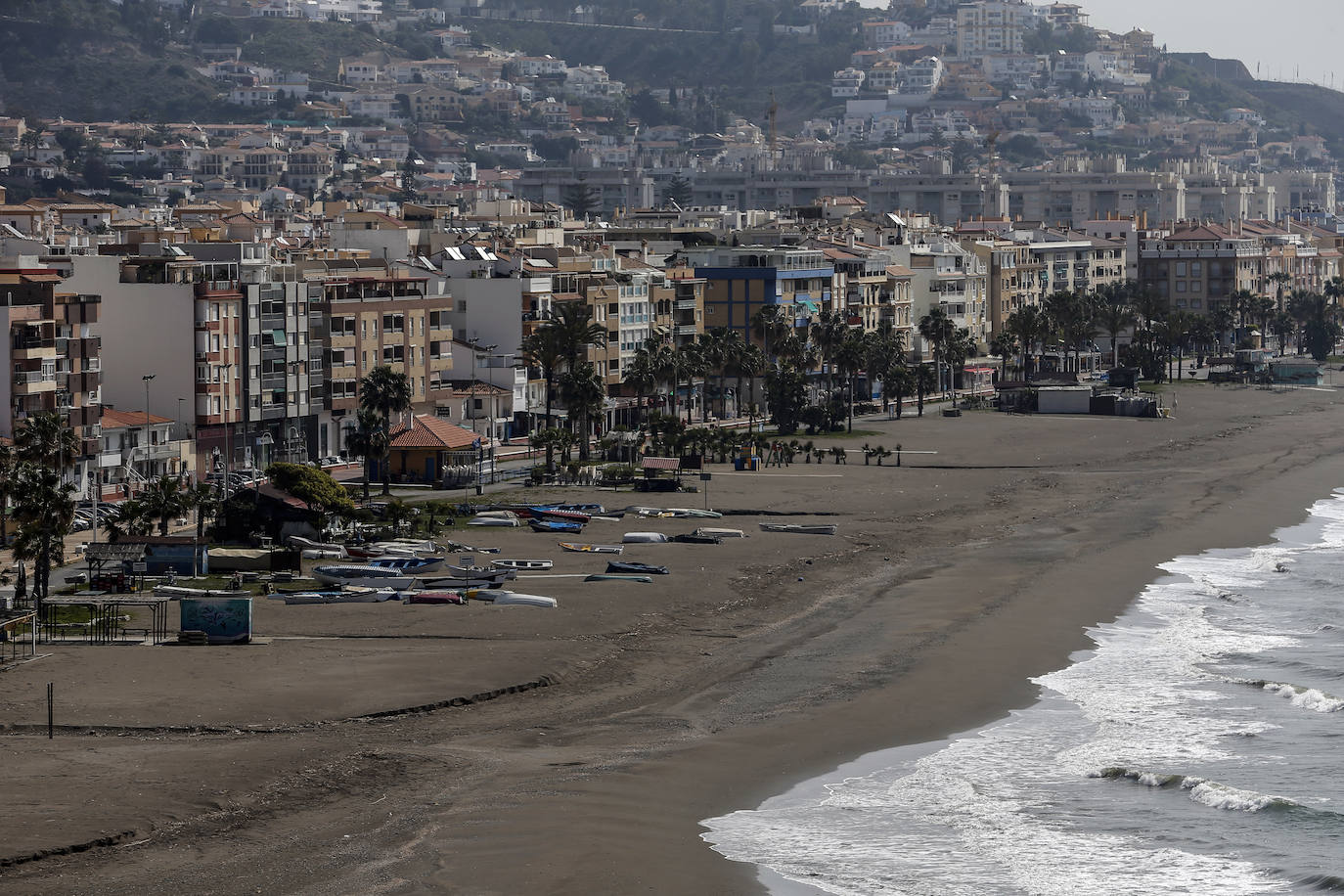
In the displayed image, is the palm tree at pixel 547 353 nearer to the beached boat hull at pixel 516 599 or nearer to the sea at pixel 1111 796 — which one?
the beached boat hull at pixel 516 599

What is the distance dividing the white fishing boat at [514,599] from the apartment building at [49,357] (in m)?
22.1

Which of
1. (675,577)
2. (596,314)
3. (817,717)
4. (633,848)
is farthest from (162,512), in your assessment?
(596,314)

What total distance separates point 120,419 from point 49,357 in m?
4.46

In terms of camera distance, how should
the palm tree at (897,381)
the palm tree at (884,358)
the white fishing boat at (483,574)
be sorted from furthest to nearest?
the palm tree at (884,358)
the palm tree at (897,381)
the white fishing boat at (483,574)

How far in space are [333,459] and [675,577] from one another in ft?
107

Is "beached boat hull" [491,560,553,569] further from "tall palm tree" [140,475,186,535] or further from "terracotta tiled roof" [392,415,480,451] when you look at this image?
"terracotta tiled roof" [392,415,480,451]

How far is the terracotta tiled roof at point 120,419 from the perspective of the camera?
237 feet

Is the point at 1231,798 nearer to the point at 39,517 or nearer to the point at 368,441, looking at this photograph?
the point at 39,517

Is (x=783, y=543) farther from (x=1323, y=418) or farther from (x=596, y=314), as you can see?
(x=1323, y=418)

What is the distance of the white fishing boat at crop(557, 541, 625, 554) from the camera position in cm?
6025

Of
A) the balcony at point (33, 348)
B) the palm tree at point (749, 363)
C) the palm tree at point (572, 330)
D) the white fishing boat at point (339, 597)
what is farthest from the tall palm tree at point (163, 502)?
the palm tree at point (749, 363)

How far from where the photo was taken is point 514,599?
50.2m

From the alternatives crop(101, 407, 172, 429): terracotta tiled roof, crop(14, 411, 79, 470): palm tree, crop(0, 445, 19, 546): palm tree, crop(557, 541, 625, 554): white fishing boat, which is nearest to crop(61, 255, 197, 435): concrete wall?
crop(101, 407, 172, 429): terracotta tiled roof

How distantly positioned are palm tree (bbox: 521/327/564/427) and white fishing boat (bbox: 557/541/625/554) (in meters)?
27.2
